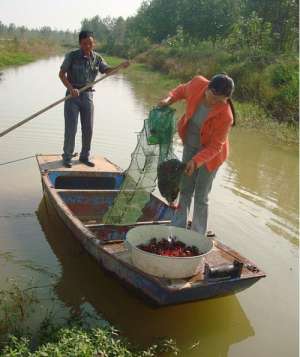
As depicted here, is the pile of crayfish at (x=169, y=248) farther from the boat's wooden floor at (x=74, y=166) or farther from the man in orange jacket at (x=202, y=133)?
the boat's wooden floor at (x=74, y=166)

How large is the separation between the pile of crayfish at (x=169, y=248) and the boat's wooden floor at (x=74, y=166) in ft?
7.54

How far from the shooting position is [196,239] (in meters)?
4.34

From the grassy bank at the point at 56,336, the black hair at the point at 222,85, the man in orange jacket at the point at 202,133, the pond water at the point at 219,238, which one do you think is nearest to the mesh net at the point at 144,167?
the man in orange jacket at the point at 202,133

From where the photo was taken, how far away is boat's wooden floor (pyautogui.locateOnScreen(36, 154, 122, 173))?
6.29 metres

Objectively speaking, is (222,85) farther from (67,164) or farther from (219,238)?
(67,164)

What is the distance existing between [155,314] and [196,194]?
124cm

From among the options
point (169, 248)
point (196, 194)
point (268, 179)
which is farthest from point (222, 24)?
point (169, 248)

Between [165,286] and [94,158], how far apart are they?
360cm

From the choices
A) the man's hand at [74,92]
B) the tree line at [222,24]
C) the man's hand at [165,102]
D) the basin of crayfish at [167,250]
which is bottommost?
the basin of crayfish at [167,250]

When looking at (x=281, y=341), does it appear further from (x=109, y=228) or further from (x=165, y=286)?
(x=109, y=228)

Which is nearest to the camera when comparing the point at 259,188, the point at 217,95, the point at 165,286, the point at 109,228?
the point at 165,286

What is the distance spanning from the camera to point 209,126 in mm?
4395

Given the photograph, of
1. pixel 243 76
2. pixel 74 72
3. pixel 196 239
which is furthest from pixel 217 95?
pixel 243 76

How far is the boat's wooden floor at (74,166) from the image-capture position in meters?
6.29
